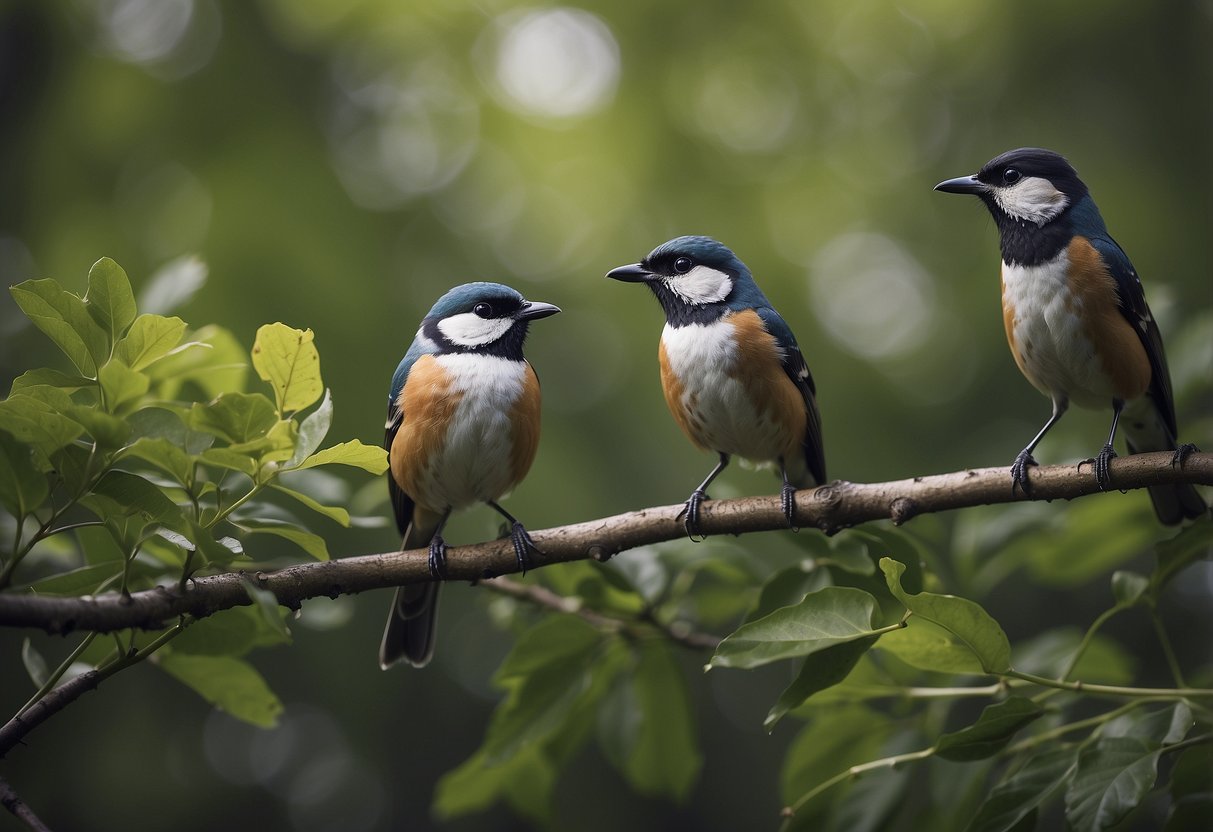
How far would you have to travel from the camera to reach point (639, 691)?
3746 mm

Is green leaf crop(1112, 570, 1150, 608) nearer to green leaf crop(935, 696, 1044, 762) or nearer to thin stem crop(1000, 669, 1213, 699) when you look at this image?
thin stem crop(1000, 669, 1213, 699)

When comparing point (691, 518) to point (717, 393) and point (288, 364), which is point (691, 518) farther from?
point (288, 364)

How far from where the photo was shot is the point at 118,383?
7.81ft

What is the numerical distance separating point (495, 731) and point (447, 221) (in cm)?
468

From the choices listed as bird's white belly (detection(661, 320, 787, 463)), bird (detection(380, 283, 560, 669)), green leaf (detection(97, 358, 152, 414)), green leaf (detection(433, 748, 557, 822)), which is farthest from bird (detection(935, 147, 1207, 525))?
green leaf (detection(97, 358, 152, 414))

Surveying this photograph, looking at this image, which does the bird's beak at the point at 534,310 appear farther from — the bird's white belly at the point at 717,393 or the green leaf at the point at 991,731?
the green leaf at the point at 991,731

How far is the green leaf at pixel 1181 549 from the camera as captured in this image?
2998mm

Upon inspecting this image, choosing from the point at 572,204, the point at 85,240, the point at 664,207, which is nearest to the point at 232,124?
the point at 85,240

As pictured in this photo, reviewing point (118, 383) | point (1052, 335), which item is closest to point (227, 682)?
point (118, 383)

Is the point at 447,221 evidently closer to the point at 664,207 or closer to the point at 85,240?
the point at 664,207

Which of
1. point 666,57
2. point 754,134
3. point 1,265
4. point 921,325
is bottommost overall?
point 921,325

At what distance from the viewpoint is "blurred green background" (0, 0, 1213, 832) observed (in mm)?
6500

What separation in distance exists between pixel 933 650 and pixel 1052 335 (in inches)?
63.3

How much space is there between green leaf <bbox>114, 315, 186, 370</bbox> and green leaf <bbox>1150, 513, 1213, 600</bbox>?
277 cm
